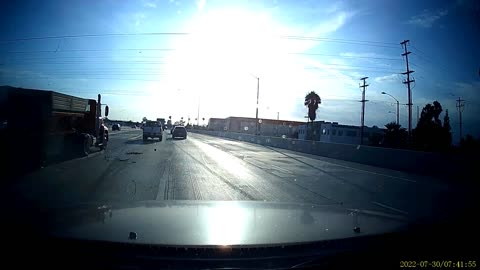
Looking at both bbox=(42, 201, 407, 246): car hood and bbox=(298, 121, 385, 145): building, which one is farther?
bbox=(298, 121, 385, 145): building

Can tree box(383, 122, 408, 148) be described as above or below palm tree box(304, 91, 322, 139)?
below

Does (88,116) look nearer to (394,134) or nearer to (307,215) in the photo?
(307,215)

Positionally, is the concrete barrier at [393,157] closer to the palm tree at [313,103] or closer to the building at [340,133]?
the palm tree at [313,103]

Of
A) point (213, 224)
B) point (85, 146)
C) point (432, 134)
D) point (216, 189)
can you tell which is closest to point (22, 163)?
point (85, 146)

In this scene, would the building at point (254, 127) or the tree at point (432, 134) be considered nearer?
the tree at point (432, 134)

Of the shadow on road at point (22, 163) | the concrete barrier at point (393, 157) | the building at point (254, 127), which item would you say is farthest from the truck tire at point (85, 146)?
the building at point (254, 127)

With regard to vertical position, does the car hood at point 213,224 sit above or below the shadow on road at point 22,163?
above

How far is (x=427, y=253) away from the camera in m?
3.64

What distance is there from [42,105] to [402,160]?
1863 centimetres

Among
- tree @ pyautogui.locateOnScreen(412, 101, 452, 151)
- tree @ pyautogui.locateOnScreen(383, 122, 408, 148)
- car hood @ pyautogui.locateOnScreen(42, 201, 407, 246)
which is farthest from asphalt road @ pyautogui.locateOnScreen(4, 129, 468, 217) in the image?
tree @ pyautogui.locateOnScreen(383, 122, 408, 148)

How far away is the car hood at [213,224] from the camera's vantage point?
11.3 feet

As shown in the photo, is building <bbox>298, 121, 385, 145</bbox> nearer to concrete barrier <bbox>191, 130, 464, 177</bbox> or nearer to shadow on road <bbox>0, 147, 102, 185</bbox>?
concrete barrier <bbox>191, 130, 464, 177</bbox>

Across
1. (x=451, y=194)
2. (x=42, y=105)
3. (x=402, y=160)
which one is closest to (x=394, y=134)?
(x=402, y=160)

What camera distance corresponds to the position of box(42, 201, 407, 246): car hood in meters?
3.46
